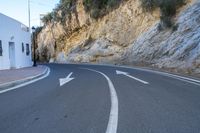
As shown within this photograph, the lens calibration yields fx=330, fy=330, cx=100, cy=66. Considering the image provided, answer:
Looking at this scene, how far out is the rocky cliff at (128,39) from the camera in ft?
73.2

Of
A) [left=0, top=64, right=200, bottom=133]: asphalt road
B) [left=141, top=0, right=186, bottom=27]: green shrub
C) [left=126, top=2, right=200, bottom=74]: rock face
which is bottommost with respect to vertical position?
[left=0, top=64, right=200, bottom=133]: asphalt road

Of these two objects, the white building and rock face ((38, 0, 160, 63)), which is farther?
rock face ((38, 0, 160, 63))

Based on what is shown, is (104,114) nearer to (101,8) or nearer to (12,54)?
(12,54)

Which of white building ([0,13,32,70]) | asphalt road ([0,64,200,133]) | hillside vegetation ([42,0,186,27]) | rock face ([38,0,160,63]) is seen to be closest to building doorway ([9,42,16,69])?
white building ([0,13,32,70])

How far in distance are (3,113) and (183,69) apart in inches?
573

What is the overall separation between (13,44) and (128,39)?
12.7 meters

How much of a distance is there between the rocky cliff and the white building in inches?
378

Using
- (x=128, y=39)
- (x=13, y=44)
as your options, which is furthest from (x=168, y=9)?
(x=13, y=44)

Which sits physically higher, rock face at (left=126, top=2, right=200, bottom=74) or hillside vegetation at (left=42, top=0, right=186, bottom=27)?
hillside vegetation at (left=42, top=0, right=186, bottom=27)

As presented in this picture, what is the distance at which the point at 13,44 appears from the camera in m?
30.8

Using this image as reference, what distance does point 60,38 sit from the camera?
5859 cm

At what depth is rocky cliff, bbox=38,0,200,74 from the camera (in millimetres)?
22312

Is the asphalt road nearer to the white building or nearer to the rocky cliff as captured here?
the rocky cliff

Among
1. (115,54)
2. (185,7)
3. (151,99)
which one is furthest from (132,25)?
(151,99)
